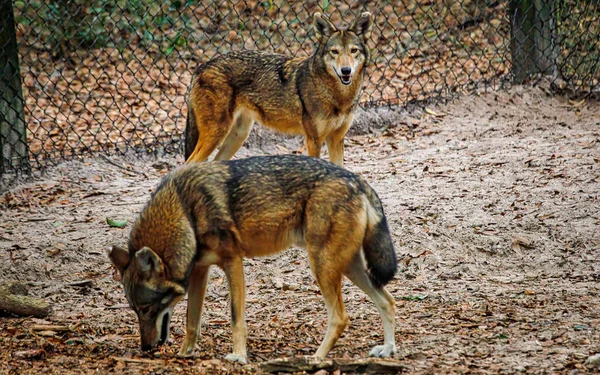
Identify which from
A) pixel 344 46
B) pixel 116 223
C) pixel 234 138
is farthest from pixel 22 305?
pixel 344 46

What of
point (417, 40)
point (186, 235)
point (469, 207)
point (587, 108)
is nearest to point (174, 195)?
point (186, 235)

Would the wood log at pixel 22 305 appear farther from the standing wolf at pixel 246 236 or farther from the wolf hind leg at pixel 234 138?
the wolf hind leg at pixel 234 138

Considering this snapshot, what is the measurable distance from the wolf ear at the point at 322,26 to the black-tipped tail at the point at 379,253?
11.9ft

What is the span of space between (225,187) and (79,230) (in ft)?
8.67

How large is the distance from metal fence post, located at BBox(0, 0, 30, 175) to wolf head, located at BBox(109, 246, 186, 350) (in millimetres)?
4142

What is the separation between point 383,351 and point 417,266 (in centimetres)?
179

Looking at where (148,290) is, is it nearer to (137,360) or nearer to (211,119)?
(137,360)

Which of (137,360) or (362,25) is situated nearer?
(137,360)

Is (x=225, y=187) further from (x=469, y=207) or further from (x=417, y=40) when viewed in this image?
(x=417, y=40)

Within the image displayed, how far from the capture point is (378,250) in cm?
502

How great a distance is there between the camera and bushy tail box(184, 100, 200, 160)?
8.48 metres

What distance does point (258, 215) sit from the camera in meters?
5.13

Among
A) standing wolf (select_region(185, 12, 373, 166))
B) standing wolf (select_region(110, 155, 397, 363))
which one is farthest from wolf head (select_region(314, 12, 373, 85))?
standing wolf (select_region(110, 155, 397, 363))

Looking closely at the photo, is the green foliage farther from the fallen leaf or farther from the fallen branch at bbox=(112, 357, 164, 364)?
the fallen branch at bbox=(112, 357, 164, 364)
